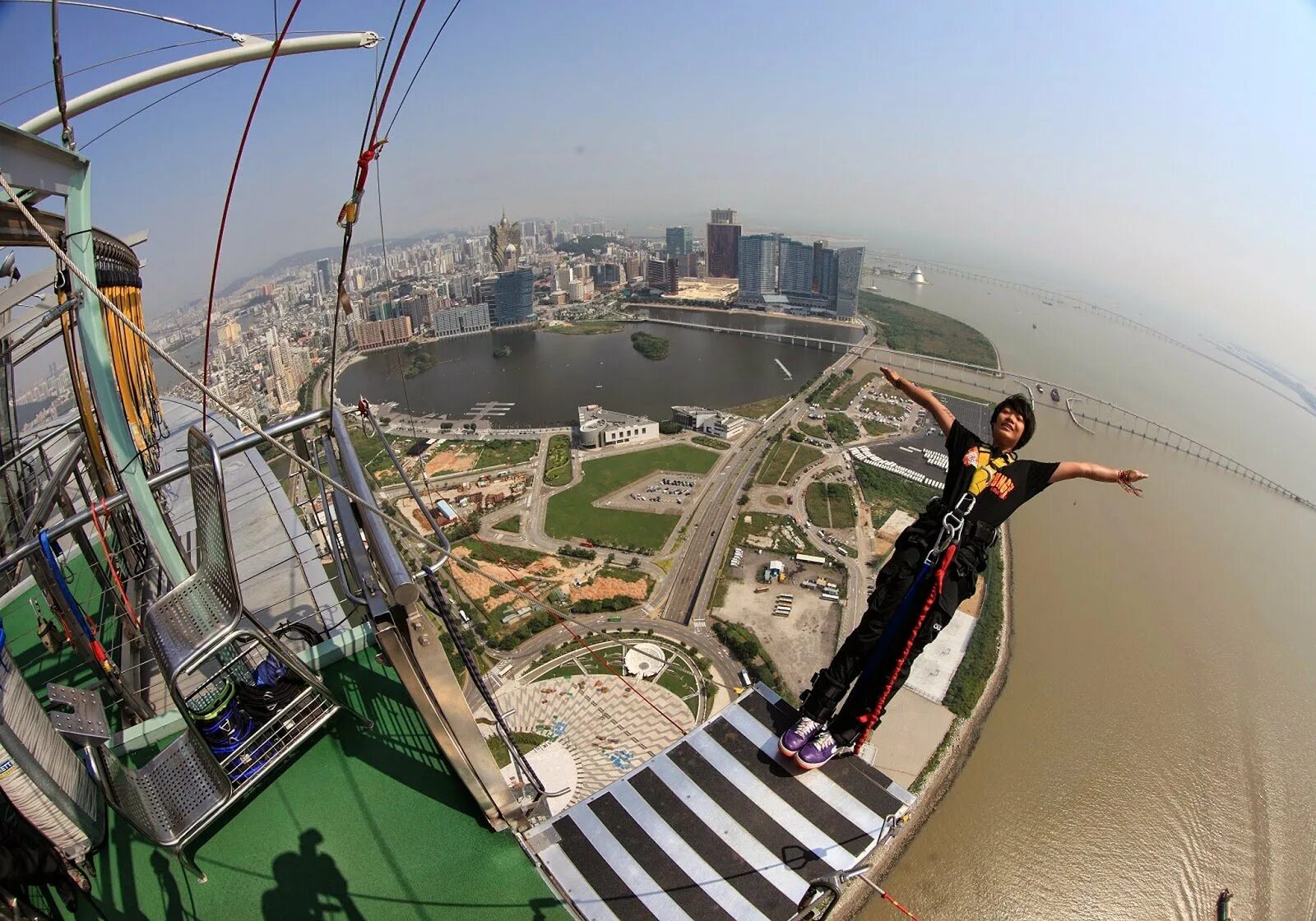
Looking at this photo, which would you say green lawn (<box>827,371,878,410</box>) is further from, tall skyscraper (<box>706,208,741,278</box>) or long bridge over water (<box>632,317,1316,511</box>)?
tall skyscraper (<box>706,208,741,278</box>)

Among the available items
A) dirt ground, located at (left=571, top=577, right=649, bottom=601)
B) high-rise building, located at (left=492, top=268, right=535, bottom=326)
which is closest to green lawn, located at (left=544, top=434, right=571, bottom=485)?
dirt ground, located at (left=571, top=577, right=649, bottom=601)

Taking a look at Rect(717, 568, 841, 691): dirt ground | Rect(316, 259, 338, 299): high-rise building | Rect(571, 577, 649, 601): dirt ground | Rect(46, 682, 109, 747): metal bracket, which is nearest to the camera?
Rect(46, 682, 109, 747): metal bracket

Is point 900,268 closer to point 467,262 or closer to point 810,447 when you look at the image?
point 467,262

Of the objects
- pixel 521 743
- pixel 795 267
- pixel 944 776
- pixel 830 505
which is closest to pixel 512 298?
pixel 795 267

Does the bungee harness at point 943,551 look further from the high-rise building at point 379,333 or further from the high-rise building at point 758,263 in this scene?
the high-rise building at point 758,263

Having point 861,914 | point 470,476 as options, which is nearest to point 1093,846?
point 861,914

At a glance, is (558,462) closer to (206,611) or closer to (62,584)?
(62,584)
